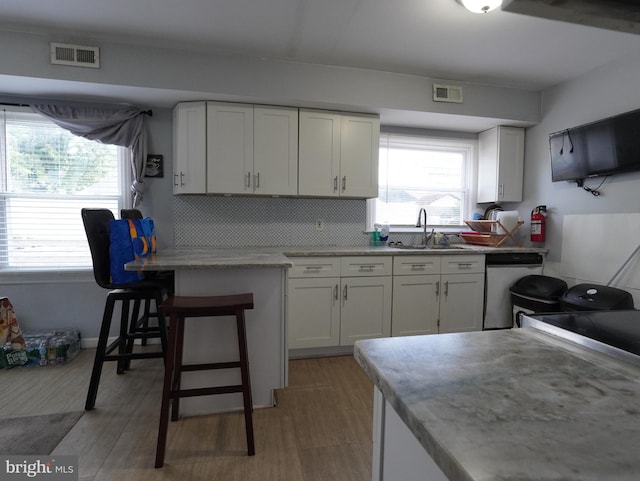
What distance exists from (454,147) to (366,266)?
6.47ft

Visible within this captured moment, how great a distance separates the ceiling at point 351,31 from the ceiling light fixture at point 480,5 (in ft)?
0.34

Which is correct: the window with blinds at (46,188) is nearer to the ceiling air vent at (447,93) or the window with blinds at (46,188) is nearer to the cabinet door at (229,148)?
the cabinet door at (229,148)

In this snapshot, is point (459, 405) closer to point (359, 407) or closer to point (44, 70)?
point (359, 407)

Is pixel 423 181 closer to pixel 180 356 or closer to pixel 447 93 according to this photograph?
pixel 447 93

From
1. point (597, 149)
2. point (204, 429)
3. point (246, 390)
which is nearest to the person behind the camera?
point (246, 390)

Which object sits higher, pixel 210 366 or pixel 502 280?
pixel 502 280

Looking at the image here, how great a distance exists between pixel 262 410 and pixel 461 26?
9.59 feet

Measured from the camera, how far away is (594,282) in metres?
2.86

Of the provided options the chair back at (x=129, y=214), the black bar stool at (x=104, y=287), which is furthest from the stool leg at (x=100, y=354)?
the chair back at (x=129, y=214)

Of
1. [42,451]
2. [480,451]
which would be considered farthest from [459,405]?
[42,451]

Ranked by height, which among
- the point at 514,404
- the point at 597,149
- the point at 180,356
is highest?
the point at 597,149

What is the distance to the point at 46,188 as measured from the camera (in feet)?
9.64

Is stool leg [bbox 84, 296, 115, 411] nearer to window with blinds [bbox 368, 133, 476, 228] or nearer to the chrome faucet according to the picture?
window with blinds [bbox 368, 133, 476, 228]

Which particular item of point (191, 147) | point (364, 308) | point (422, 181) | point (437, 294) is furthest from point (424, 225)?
point (191, 147)
